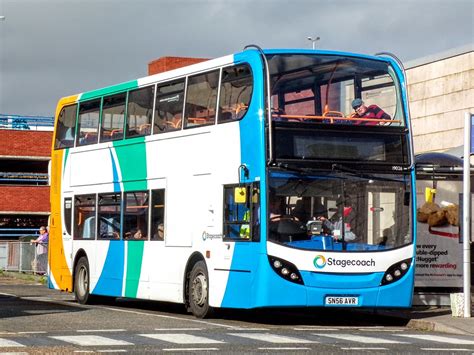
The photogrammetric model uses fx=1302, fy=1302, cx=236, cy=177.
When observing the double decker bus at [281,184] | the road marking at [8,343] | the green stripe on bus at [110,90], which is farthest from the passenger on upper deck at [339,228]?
the green stripe on bus at [110,90]

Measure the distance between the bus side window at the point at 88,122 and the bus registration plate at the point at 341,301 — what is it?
8.05 metres

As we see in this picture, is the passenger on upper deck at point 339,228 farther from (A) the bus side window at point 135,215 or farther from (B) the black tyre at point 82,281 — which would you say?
(B) the black tyre at point 82,281

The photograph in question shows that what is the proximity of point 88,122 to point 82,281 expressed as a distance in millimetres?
3231

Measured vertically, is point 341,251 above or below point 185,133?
below

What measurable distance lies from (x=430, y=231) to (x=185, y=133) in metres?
4.76

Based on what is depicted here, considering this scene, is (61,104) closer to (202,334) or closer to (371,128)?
(371,128)

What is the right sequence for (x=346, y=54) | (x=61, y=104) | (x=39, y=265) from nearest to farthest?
1. (x=346, y=54)
2. (x=61, y=104)
3. (x=39, y=265)

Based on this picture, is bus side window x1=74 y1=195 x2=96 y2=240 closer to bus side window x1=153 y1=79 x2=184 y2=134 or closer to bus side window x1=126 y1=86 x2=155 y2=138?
bus side window x1=126 y1=86 x2=155 y2=138

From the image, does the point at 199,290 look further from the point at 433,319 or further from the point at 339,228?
the point at 433,319

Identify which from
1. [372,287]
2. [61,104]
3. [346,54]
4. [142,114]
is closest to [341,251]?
[372,287]

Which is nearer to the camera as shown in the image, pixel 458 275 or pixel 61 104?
pixel 458 275

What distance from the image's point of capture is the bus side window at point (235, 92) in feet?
65.0

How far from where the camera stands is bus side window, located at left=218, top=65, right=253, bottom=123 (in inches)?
780

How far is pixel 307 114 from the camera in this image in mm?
19547
